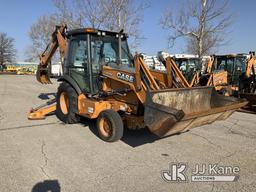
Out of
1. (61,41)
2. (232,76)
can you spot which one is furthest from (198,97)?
(232,76)

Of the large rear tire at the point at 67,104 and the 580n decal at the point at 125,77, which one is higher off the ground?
Result: the 580n decal at the point at 125,77

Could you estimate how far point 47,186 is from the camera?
3.70 m

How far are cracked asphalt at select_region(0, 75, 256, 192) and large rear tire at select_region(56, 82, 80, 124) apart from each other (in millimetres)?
205

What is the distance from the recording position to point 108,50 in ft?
21.2

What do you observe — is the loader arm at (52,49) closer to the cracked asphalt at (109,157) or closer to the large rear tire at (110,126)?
the cracked asphalt at (109,157)

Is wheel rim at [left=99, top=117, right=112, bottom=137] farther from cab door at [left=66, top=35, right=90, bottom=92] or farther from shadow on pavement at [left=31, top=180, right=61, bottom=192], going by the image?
shadow on pavement at [left=31, top=180, right=61, bottom=192]

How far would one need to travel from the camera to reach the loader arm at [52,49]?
7.32m

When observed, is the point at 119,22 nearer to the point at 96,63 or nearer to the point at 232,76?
the point at 232,76

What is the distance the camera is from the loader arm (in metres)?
7.32

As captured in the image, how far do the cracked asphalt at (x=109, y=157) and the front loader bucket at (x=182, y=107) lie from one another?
0.59 meters

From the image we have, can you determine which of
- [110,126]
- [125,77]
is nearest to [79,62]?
[125,77]

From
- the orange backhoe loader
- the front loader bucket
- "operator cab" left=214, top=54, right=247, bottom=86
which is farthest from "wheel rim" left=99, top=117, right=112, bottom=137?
"operator cab" left=214, top=54, right=247, bottom=86

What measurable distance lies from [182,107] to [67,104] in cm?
323

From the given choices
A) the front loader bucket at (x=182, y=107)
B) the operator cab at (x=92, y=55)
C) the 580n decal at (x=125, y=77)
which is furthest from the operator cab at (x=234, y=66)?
the 580n decal at (x=125, y=77)
